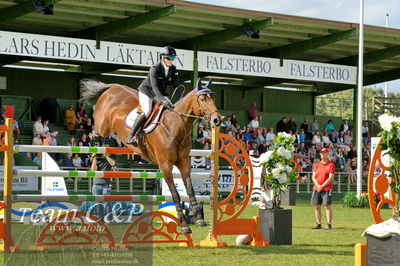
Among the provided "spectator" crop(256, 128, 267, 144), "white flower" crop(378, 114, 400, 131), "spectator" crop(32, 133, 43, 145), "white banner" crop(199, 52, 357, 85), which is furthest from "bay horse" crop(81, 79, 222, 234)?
"spectator" crop(256, 128, 267, 144)

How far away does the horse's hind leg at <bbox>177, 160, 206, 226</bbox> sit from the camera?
980 centimetres

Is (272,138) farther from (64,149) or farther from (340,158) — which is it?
(64,149)

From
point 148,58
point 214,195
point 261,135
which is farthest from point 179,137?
point 261,135

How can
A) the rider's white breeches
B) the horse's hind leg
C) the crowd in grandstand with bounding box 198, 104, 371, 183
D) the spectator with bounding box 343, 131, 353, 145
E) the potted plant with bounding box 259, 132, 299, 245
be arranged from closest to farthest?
the horse's hind leg
the rider's white breeches
the potted plant with bounding box 259, 132, 299, 245
the crowd in grandstand with bounding box 198, 104, 371, 183
the spectator with bounding box 343, 131, 353, 145

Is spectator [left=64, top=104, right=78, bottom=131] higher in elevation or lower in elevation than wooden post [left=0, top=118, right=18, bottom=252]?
higher

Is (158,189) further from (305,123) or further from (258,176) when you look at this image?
(305,123)

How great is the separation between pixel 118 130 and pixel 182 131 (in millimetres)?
1377

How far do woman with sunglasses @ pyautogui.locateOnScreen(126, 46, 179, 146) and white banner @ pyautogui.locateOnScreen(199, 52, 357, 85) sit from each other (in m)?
17.4

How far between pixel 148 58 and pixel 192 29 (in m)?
2.09

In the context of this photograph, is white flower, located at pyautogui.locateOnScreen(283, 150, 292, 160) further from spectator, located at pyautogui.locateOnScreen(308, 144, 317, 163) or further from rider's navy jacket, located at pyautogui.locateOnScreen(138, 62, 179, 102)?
spectator, located at pyautogui.locateOnScreen(308, 144, 317, 163)

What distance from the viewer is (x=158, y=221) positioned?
556 inches

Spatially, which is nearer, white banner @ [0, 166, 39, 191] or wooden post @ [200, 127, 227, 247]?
wooden post @ [200, 127, 227, 247]

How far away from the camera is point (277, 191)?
11648 mm

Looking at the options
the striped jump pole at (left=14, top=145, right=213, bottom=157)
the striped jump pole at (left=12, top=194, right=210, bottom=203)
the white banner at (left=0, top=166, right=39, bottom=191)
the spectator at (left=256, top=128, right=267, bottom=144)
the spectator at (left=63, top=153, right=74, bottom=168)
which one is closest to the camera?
the striped jump pole at (left=12, top=194, right=210, bottom=203)
